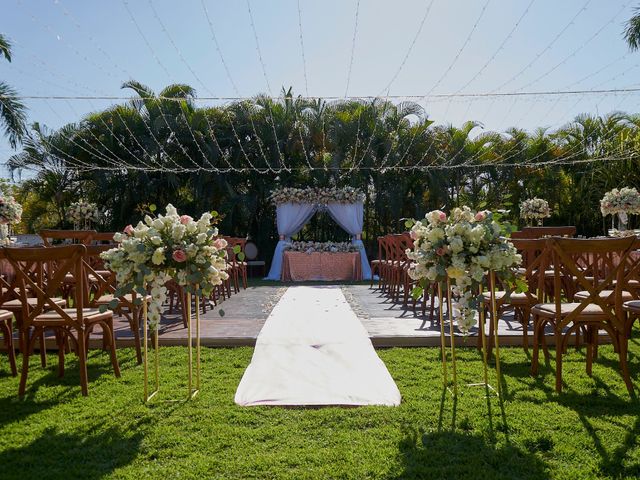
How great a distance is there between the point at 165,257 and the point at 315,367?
1521 millimetres

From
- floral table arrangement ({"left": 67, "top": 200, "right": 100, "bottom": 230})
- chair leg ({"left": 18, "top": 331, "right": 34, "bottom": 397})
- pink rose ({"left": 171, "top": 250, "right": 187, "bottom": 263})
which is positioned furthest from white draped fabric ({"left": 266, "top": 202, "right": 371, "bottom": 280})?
pink rose ({"left": 171, "top": 250, "right": 187, "bottom": 263})

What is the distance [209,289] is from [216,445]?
96 centimetres

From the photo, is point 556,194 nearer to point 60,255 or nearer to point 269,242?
point 269,242

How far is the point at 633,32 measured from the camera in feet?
42.3

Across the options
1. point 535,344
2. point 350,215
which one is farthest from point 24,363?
point 350,215

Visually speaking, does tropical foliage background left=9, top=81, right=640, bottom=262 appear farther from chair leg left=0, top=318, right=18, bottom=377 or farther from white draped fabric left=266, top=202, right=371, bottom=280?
chair leg left=0, top=318, right=18, bottom=377

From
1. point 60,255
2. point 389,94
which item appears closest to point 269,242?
point 389,94

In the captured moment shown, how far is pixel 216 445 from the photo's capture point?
9.68 ft

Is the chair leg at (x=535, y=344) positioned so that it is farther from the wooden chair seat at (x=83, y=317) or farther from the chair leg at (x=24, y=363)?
the chair leg at (x=24, y=363)

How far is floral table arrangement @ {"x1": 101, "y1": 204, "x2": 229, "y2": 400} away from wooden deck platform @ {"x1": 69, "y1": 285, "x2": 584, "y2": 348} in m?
2.00

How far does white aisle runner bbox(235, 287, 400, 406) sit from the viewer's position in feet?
12.2

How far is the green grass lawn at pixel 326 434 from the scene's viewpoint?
266 cm

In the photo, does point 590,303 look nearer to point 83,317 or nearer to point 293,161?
point 83,317

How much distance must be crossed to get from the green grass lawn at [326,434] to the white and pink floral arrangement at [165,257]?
69 centimetres
